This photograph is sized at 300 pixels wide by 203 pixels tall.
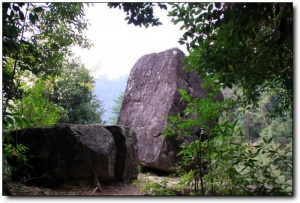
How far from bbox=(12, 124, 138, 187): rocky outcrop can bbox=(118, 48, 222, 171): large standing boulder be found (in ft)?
2.93

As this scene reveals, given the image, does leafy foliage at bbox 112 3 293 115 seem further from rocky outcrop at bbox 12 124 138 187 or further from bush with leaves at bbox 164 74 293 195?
rocky outcrop at bbox 12 124 138 187

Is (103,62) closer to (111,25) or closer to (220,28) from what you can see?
(111,25)

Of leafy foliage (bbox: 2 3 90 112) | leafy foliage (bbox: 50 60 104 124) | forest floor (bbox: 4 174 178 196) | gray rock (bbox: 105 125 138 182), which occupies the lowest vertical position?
forest floor (bbox: 4 174 178 196)

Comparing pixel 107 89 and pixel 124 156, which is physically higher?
pixel 107 89

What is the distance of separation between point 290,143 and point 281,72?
50cm

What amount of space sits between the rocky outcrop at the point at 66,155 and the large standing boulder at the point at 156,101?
0.89 metres

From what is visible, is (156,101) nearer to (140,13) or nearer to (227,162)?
(140,13)

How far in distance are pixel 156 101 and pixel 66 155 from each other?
153 cm

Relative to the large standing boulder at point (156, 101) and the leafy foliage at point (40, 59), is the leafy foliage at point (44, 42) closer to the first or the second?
the leafy foliage at point (40, 59)

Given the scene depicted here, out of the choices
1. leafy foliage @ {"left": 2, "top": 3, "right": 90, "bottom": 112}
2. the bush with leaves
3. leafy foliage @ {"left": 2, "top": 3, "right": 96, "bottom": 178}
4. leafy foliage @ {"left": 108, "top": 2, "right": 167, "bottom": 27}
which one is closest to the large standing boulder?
leafy foliage @ {"left": 2, "top": 3, "right": 96, "bottom": 178}

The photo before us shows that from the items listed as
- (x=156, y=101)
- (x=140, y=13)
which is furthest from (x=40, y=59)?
(x=156, y=101)

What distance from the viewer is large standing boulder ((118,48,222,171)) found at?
3.13 m

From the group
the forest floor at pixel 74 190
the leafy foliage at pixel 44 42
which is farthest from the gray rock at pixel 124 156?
the leafy foliage at pixel 44 42

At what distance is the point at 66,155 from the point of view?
7.15 feet
